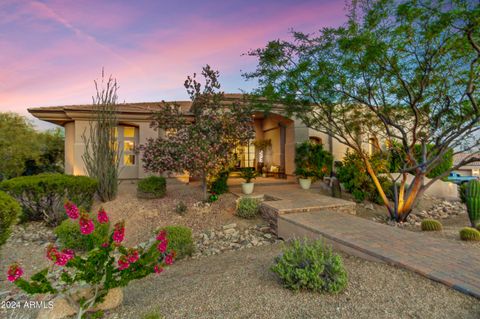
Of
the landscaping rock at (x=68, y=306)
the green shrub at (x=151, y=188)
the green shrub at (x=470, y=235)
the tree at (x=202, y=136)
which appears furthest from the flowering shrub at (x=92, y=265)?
the green shrub at (x=470, y=235)

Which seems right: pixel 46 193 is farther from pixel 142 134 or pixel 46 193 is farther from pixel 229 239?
pixel 229 239

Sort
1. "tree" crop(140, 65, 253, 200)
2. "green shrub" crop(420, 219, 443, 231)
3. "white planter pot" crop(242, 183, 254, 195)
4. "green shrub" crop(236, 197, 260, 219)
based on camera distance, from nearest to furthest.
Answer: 1. "green shrub" crop(420, 219, 443, 231)
2. "tree" crop(140, 65, 253, 200)
3. "green shrub" crop(236, 197, 260, 219)
4. "white planter pot" crop(242, 183, 254, 195)

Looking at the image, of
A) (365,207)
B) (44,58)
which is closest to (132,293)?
(365,207)

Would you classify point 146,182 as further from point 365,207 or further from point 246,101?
point 365,207

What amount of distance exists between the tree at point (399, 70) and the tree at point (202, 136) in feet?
4.90

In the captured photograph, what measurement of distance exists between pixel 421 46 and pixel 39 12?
34.4 ft

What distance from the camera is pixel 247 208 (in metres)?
7.41

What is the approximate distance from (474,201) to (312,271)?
6763 mm

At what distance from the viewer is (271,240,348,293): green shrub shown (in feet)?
8.94

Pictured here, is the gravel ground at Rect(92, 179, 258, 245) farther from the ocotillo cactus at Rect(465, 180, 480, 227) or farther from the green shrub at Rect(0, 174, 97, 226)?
the ocotillo cactus at Rect(465, 180, 480, 227)

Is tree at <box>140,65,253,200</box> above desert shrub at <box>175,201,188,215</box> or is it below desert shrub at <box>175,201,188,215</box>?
above

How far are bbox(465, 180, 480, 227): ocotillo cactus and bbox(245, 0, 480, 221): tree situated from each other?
2.26 ft

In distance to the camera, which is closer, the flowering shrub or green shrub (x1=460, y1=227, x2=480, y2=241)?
the flowering shrub

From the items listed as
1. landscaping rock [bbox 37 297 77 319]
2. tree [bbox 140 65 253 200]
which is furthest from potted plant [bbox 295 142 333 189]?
landscaping rock [bbox 37 297 77 319]
